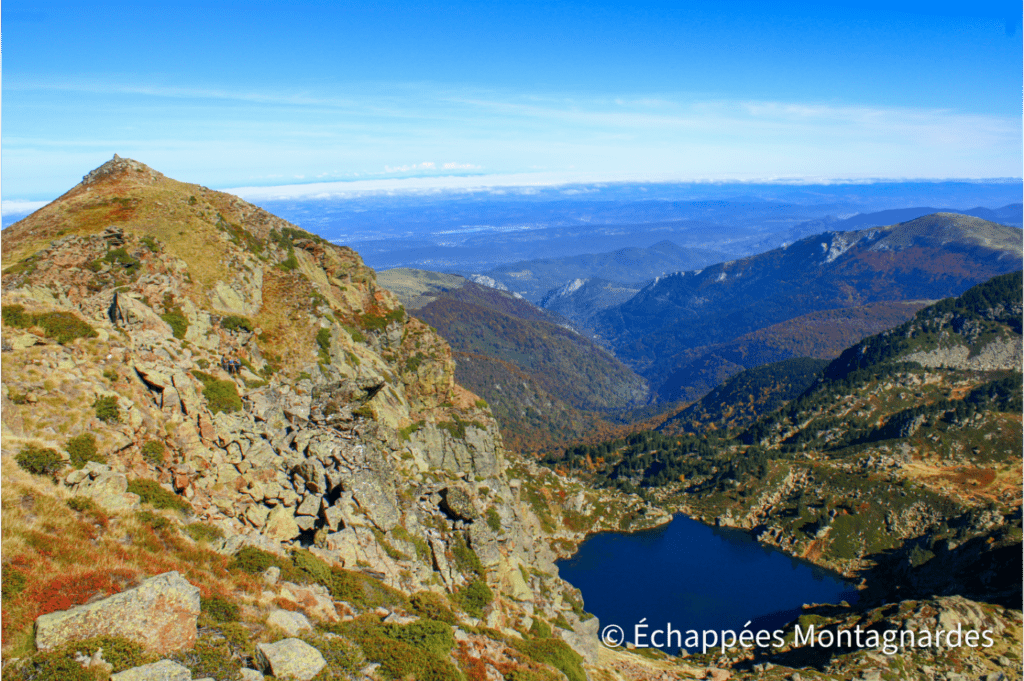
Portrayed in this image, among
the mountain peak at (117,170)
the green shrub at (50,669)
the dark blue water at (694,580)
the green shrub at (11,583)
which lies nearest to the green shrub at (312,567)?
the green shrub at (50,669)

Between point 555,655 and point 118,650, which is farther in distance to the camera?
point 555,655

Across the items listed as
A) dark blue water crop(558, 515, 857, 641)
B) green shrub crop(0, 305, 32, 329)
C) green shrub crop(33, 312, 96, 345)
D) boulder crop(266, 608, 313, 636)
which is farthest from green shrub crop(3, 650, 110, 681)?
dark blue water crop(558, 515, 857, 641)

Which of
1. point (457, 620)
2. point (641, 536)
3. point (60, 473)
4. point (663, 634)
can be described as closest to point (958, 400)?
point (641, 536)

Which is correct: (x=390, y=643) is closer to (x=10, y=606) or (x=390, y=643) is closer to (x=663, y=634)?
(x=10, y=606)

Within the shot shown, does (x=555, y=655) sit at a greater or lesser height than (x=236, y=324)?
lesser

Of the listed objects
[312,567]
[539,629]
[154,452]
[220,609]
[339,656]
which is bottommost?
[539,629]

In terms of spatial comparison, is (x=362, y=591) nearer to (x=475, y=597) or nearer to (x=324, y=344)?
(x=475, y=597)

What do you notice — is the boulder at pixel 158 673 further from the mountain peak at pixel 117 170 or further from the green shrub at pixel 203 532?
the mountain peak at pixel 117 170

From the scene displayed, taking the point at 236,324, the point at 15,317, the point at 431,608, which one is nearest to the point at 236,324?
the point at 236,324
